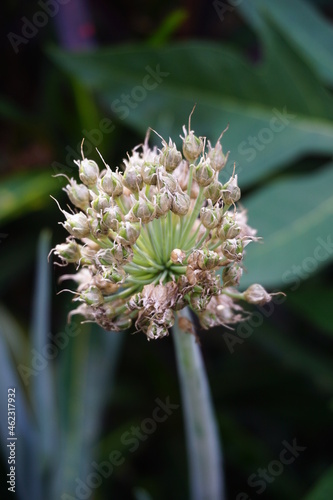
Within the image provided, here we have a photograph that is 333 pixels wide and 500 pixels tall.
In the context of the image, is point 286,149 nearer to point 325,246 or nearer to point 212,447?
point 325,246

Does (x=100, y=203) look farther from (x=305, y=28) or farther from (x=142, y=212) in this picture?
(x=305, y=28)

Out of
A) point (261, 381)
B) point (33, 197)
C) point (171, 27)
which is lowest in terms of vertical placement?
point (261, 381)

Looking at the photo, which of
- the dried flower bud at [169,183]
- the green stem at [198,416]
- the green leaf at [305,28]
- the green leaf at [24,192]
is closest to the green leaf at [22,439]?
the green leaf at [24,192]

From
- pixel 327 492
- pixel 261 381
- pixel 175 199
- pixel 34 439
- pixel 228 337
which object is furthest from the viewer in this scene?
pixel 261 381

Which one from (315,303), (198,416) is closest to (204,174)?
(198,416)

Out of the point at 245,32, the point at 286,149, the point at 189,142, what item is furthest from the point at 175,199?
the point at 245,32

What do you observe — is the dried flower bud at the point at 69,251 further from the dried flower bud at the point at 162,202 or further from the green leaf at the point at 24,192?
the green leaf at the point at 24,192
